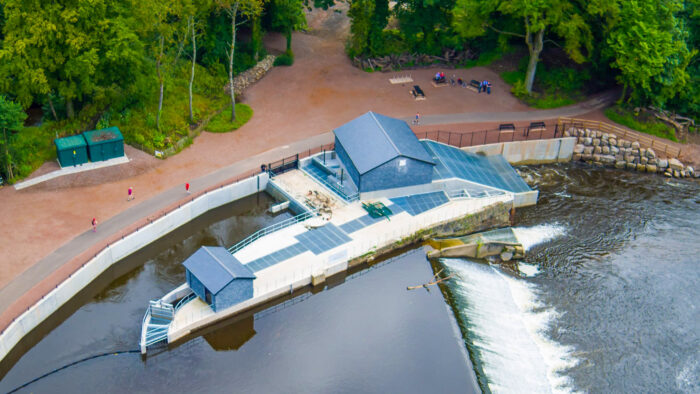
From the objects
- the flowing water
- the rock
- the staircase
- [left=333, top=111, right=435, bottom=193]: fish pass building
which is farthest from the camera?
the rock

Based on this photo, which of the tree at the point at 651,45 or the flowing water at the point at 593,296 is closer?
the flowing water at the point at 593,296

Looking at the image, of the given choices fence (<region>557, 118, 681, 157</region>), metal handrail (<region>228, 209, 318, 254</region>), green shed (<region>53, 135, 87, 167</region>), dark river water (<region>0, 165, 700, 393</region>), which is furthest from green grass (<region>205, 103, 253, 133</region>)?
fence (<region>557, 118, 681, 157</region>)

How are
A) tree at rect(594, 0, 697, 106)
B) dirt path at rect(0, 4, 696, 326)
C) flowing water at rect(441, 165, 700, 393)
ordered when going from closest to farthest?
flowing water at rect(441, 165, 700, 393) < dirt path at rect(0, 4, 696, 326) < tree at rect(594, 0, 697, 106)

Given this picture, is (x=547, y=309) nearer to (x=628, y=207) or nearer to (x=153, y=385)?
(x=628, y=207)

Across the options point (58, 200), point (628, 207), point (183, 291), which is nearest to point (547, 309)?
point (628, 207)

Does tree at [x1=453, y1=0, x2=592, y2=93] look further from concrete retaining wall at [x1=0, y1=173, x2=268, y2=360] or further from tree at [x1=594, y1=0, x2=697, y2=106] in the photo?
concrete retaining wall at [x1=0, y1=173, x2=268, y2=360]

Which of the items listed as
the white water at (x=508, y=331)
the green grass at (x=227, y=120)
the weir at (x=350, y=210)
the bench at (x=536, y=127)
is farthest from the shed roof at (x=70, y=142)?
the bench at (x=536, y=127)

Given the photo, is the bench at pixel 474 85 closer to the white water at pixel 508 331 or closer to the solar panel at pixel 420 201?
the solar panel at pixel 420 201
